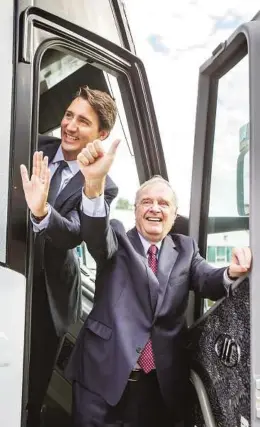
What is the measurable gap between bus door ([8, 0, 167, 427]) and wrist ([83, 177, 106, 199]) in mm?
198

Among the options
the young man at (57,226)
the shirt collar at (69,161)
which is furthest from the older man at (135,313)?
the shirt collar at (69,161)

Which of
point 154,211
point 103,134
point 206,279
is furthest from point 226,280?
point 103,134

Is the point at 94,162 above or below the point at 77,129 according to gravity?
below

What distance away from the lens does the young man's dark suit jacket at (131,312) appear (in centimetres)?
148

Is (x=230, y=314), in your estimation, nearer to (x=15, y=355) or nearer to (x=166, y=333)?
(x=166, y=333)

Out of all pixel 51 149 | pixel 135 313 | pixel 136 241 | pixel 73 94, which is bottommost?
pixel 135 313

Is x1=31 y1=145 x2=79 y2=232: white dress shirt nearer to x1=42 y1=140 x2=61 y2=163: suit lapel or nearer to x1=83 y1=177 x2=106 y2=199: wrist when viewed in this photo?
x1=42 y1=140 x2=61 y2=163: suit lapel

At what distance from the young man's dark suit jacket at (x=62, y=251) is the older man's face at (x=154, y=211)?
0.13 metres

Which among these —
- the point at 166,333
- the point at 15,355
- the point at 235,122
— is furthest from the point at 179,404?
the point at 235,122

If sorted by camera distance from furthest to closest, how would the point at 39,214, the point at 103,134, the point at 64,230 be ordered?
the point at 103,134, the point at 64,230, the point at 39,214

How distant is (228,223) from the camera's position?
1.65m

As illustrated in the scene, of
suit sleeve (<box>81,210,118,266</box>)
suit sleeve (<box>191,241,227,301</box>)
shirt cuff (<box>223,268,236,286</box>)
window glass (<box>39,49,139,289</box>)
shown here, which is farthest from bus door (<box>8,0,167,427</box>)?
shirt cuff (<box>223,268,236,286</box>)

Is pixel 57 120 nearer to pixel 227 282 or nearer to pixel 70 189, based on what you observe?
pixel 70 189

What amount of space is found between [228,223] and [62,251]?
61 centimetres
